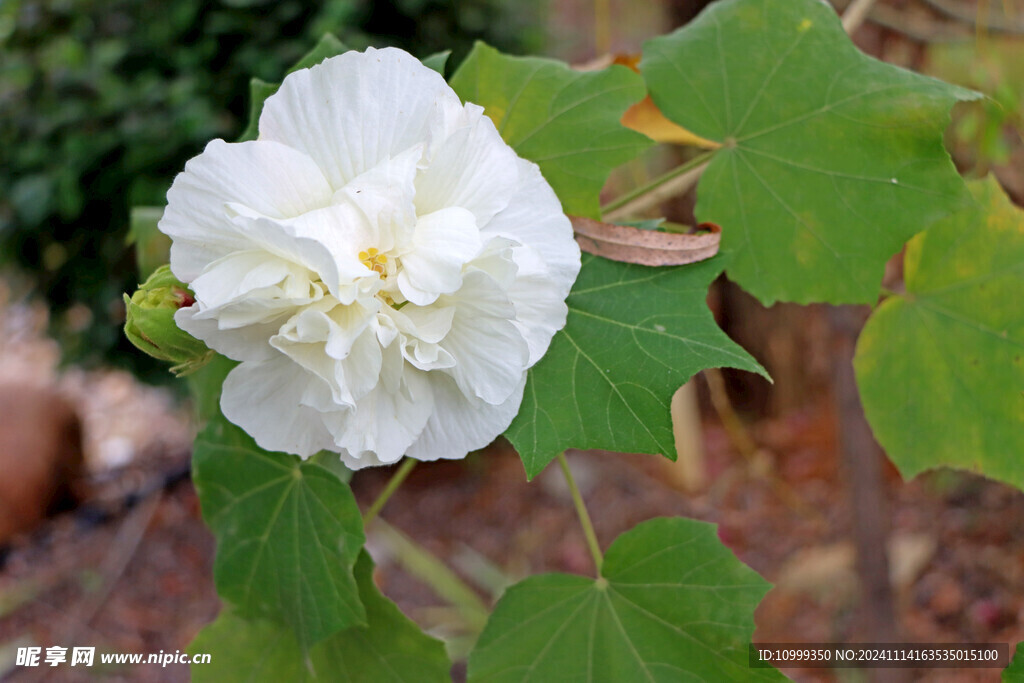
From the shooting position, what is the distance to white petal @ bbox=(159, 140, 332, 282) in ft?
1.94

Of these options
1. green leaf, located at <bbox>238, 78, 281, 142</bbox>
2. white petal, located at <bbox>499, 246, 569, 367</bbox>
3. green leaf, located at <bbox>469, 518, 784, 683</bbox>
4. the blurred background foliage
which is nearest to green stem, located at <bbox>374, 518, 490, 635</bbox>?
the blurred background foliage

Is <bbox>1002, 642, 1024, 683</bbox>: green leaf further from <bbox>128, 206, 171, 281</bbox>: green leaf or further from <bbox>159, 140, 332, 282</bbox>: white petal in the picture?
<bbox>128, 206, 171, 281</bbox>: green leaf

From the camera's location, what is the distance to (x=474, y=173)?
63cm

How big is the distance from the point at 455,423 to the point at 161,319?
10.1 inches

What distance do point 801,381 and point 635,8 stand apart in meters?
1.90

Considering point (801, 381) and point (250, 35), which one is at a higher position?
point (250, 35)

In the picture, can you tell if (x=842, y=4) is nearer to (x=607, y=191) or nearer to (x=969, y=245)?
(x=969, y=245)

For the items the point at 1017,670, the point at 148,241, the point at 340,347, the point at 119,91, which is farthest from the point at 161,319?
the point at 119,91

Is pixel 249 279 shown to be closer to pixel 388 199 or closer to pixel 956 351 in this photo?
pixel 388 199

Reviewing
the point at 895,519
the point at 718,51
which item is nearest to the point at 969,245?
the point at 718,51

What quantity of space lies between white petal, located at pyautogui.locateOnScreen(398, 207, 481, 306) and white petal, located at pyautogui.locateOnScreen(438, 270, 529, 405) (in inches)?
0.9

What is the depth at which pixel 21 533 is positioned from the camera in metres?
3.28

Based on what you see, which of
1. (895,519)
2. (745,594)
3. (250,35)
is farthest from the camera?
(895,519)

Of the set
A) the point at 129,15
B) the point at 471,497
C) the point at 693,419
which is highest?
the point at 129,15
